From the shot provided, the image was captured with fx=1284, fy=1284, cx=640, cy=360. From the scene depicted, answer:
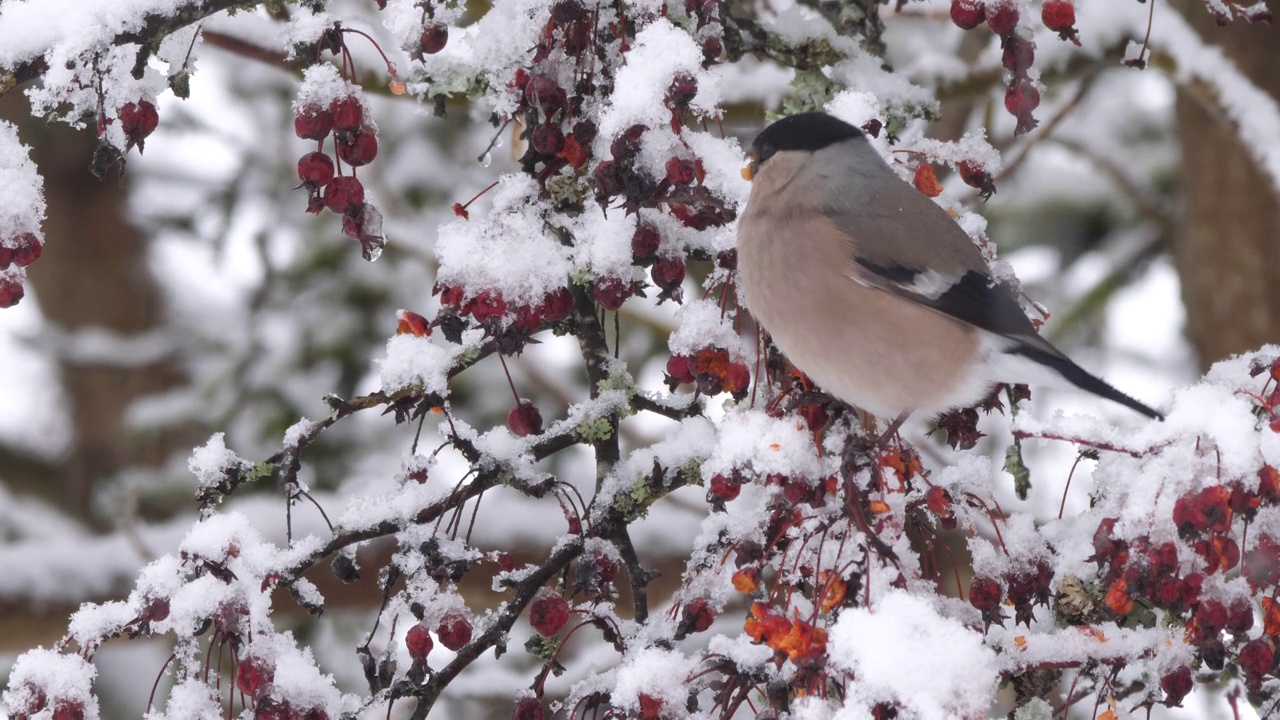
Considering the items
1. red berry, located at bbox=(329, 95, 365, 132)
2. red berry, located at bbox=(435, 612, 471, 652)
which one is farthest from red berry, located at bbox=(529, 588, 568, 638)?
red berry, located at bbox=(329, 95, 365, 132)

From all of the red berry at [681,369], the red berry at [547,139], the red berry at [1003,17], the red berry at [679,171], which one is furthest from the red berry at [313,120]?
the red berry at [1003,17]

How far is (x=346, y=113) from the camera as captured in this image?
203 centimetres

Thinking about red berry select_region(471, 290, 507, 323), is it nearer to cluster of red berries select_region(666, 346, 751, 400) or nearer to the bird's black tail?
cluster of red berries select_region(666, 346, 751, 400)

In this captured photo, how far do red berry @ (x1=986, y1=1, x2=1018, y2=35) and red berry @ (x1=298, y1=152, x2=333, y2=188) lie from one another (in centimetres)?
107

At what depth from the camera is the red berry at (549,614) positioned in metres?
2.11

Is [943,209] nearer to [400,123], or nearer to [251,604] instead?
[251,604]

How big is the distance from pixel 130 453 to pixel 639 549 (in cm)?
371

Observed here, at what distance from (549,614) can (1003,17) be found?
1.20 metres

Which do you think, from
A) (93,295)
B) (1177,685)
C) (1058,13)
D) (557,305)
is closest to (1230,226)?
(1058,13)

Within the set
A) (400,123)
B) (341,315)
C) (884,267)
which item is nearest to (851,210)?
(884,267)

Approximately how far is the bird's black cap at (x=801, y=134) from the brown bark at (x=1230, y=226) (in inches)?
105

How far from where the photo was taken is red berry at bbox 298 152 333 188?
2033 millimetres

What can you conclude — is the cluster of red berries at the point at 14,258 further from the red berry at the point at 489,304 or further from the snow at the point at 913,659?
the snow at the point at 913,659

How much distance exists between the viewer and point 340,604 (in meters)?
4.24
